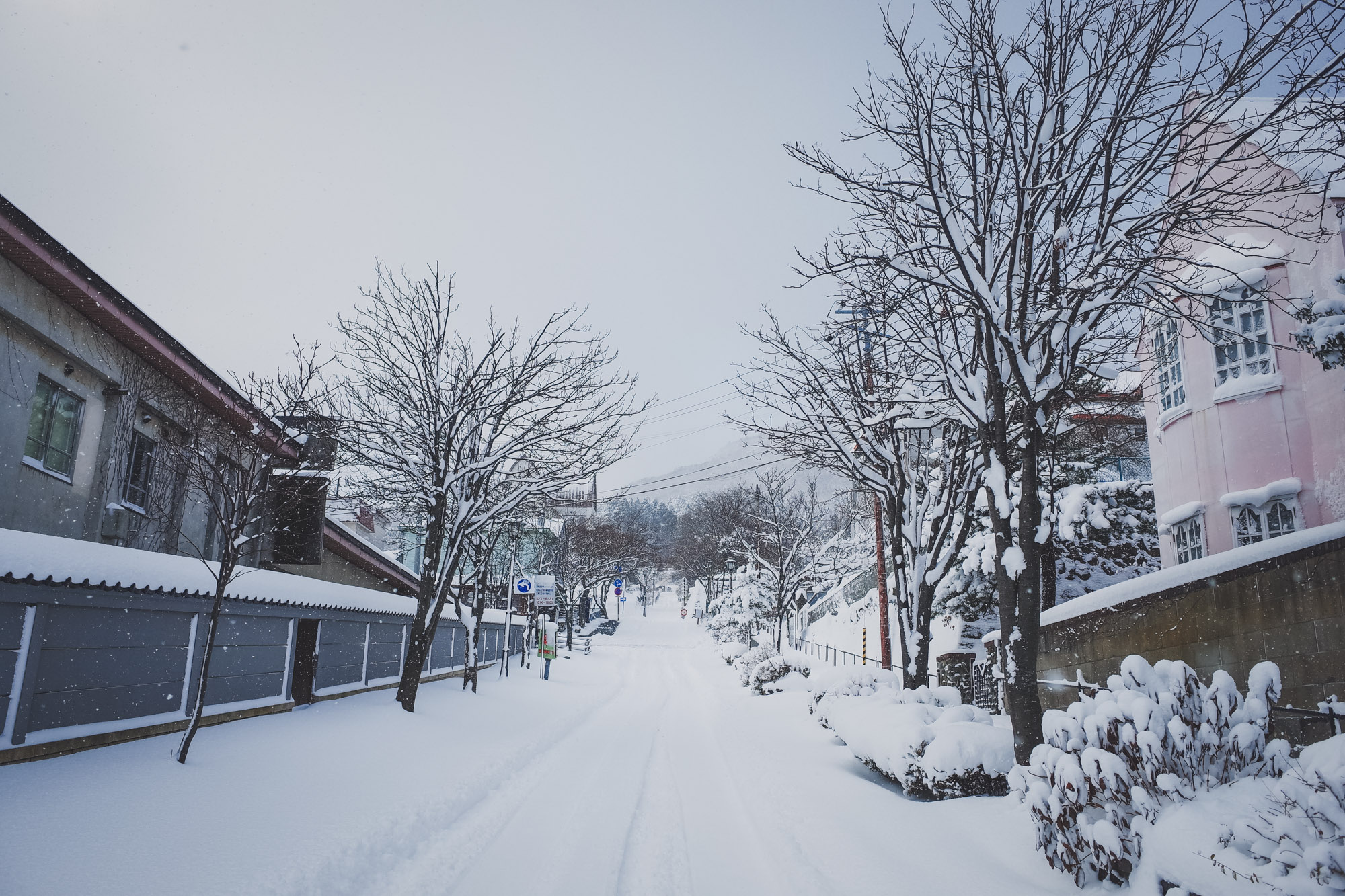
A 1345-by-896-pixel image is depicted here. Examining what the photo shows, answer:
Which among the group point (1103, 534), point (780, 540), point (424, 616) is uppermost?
point (780, 540)

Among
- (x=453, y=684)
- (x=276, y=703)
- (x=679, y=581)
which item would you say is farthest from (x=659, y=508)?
(x=276, y=703)

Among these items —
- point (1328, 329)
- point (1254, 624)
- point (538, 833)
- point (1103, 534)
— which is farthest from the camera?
point (1103, 534)

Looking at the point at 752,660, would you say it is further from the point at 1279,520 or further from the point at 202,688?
the point at 202,688

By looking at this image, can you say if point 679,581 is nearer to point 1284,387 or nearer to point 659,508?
point 659,508

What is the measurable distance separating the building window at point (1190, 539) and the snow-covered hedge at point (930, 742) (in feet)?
23.0

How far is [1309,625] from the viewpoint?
7.56 meters

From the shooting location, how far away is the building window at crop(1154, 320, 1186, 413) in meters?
13.2

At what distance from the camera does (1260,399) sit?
1141cm

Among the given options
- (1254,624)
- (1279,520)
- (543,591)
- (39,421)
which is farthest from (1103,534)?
(39,421)

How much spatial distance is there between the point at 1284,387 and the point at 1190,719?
9989mm

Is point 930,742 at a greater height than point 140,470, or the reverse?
point 140,470

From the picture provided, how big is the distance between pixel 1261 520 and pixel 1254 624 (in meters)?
4.32

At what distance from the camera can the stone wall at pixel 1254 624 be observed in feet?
24.1

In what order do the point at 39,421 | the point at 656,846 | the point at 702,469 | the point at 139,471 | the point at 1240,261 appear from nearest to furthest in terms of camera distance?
the point at 656,846 < the point at 39,421 < the point at 1240,261 < the point at 139,471 < the point at 702,469
